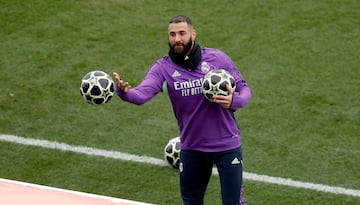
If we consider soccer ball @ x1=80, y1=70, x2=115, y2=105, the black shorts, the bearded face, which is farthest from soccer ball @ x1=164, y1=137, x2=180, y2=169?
the bearded face

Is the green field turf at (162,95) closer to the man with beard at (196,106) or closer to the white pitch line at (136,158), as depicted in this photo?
the white pitch line at (136,158)

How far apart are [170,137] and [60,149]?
1473mm

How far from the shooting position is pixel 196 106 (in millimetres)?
7016

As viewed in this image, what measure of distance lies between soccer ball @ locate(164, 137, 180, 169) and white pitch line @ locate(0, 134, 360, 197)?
0.19 meters

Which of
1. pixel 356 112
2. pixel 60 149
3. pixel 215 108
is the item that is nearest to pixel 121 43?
pixel 60 149

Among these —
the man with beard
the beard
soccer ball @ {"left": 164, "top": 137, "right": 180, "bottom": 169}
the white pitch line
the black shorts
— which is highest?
the beard

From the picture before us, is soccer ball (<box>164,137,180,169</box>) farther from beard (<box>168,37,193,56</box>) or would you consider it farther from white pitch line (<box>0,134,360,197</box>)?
beard (<box>168,37,193,56</box>)

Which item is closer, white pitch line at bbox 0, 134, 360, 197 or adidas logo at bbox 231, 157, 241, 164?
adidas logo at bbox 231, 157, 241, 164

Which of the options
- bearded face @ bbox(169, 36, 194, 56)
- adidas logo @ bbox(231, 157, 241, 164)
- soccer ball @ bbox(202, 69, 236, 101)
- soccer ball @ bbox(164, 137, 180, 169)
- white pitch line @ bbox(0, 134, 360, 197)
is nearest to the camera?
soccer ball @ bbox(202, 69, 236, 101)

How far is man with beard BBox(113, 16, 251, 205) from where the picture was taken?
6896 mm

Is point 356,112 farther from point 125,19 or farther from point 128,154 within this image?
point 125,19

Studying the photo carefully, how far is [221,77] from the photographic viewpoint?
662 cm

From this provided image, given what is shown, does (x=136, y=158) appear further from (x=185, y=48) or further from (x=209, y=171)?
(x=185, y=48)

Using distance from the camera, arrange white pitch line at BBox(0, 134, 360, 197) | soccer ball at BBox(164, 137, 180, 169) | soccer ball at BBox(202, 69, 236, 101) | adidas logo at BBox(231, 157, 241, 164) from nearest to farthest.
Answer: soccer ball at BBox(202, 69, 236, 101), adidas logo at BBox(231, 157, 241, 164), white pitch line at BBox(0, 134, 360, 197), soccer ball at BBox(164, 137, 180, 169)
